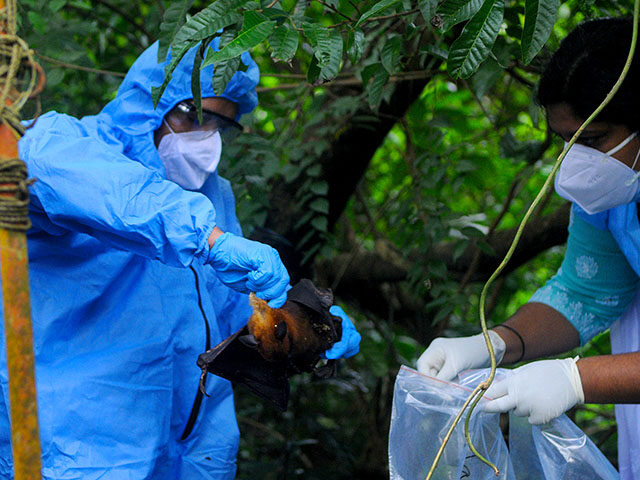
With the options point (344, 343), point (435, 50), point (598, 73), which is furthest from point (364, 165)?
point (598, 73)

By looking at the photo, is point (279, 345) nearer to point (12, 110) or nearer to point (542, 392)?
point (542, 392)

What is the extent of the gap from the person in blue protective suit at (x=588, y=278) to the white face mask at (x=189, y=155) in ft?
3.00

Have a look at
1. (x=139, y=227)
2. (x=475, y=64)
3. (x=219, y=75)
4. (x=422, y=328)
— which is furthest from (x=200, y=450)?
(x=422, y=328)

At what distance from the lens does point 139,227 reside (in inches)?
61.8

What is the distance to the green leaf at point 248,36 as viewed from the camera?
1.37 m

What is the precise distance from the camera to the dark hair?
1.82 meters

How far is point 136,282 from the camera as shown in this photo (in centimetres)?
196

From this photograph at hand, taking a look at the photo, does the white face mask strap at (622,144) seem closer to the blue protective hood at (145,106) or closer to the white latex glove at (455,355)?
the white latex glove at (455,355)

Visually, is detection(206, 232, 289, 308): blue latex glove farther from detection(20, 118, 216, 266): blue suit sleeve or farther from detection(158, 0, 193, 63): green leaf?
detection(158, 0, 193, 63): green leaf

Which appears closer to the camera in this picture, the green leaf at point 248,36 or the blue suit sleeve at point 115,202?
the green leaf at point 248,36

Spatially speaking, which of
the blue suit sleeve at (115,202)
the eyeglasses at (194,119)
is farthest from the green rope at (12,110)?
the eyeglasses at (194,119)

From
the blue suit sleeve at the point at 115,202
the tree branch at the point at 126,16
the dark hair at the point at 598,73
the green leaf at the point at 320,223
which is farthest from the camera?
the tree branch at the point at 126,16

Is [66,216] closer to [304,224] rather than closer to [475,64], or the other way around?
→ [475,64]

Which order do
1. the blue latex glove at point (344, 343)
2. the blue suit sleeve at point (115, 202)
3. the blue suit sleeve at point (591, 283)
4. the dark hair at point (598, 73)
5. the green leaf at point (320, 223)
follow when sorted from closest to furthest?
the blue suit sleeve at point (115, 202) → the dark hair at point (598, 73) → the blue latex glove at point (344, 343) → the blue suit sleeve at point (591, 283) → the green leaf at point (320, 223)
